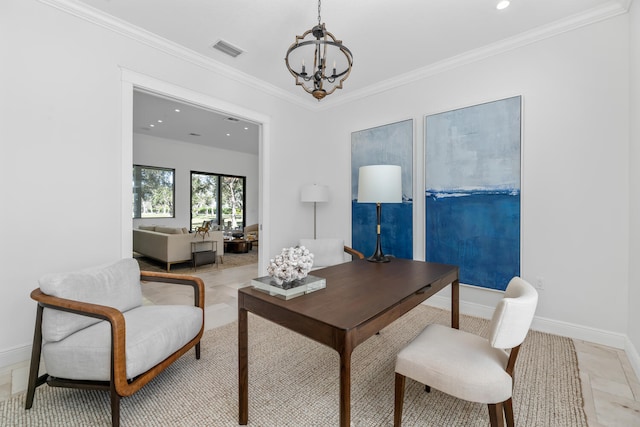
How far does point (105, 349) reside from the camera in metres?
1.48

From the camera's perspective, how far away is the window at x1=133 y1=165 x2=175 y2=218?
6934mm

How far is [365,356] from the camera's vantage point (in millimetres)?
2195

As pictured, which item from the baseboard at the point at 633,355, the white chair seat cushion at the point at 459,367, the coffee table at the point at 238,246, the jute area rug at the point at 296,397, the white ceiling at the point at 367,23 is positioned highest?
the white ceiling at the point at 367,23

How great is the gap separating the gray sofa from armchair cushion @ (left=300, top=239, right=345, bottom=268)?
2949 mm

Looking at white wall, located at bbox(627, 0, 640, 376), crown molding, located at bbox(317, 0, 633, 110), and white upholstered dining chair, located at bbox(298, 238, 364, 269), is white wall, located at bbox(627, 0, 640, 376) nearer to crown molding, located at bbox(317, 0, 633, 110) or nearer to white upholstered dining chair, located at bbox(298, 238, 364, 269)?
crown molding, located at bbox(317, 0, 633, 110)

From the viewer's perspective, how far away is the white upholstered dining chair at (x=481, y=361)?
117cm

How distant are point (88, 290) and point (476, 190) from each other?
3.29 metres

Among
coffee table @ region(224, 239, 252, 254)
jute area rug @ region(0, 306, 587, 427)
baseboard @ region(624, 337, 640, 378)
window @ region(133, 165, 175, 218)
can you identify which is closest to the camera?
jute area rug @ region(0, 306, 587, 427)

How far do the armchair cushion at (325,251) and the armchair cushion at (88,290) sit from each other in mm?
1741

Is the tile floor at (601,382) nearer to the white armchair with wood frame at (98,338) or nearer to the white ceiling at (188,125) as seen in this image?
the white armchair with wood frame at (98,338)

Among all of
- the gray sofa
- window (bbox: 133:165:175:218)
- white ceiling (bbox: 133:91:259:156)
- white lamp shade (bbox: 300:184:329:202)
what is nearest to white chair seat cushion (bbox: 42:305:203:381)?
white lamp shade (bbox: 300:184:329:202)

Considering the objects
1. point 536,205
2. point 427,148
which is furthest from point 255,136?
point 536,205

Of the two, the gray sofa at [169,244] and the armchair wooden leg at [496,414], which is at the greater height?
the gray sofa at [169,244]

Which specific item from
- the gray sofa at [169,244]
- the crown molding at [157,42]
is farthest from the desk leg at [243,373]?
the gray sofa at [169,244]
